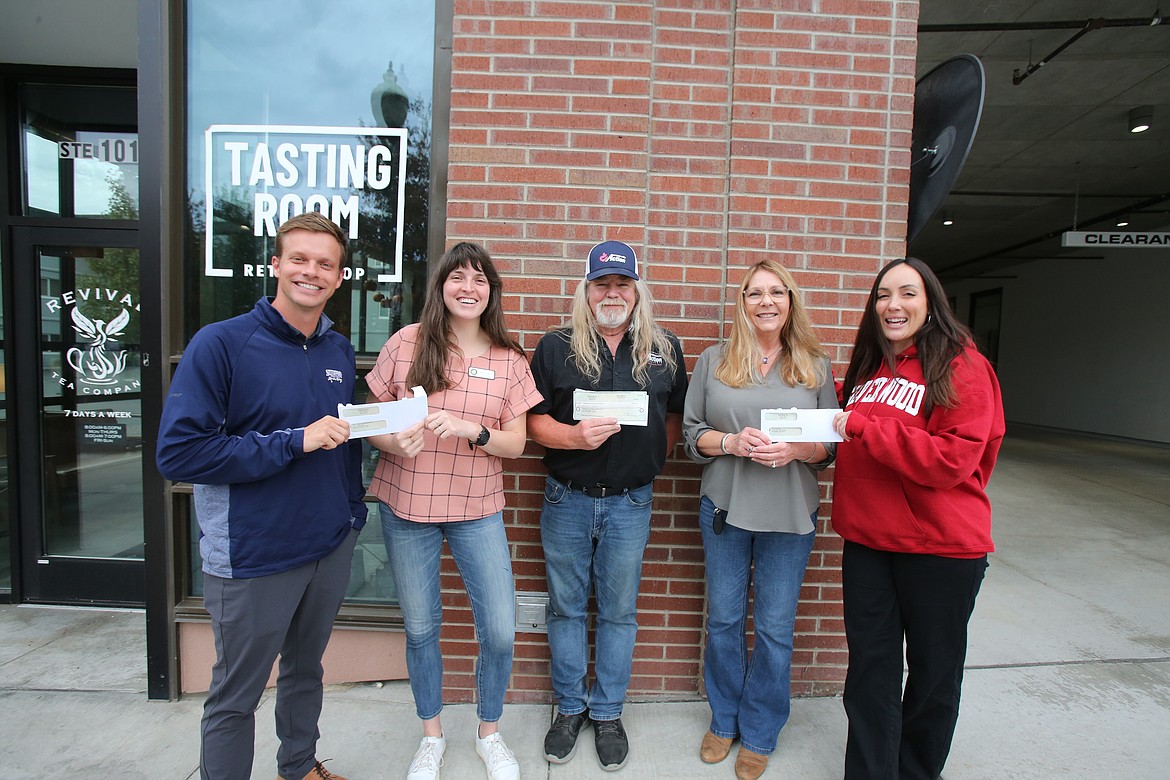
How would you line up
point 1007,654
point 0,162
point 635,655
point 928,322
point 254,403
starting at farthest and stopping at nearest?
1. point 0,162
2. point 1007,654
3. point 635,655
4. point 928,322
5. point 254,403

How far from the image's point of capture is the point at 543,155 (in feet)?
9.69

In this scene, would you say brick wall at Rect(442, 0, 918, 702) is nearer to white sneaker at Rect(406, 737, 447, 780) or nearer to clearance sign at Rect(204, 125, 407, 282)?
clearance sign at Rect(204, 125, 407, 282)

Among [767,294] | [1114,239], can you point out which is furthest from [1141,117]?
[767,294]

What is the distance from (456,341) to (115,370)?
3085 millimetres

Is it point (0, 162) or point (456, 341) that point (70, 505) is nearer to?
point (0, 162)

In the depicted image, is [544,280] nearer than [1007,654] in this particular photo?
Yes

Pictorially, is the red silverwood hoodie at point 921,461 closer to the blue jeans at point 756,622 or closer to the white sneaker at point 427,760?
the blue jeans at point 756,622

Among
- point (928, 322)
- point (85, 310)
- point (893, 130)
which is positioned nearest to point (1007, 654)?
point (928, 322)

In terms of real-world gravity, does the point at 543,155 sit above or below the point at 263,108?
below

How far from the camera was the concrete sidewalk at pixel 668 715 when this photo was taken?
2639 mm

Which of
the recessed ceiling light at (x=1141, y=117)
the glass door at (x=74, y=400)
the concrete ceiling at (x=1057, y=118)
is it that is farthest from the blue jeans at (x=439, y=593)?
the recessed ceiling light at (x=1141, y=117)

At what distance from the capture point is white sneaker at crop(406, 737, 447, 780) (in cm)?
248

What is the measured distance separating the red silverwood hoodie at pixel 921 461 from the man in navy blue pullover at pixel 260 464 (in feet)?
5.98

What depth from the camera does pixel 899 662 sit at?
7.67 feet
